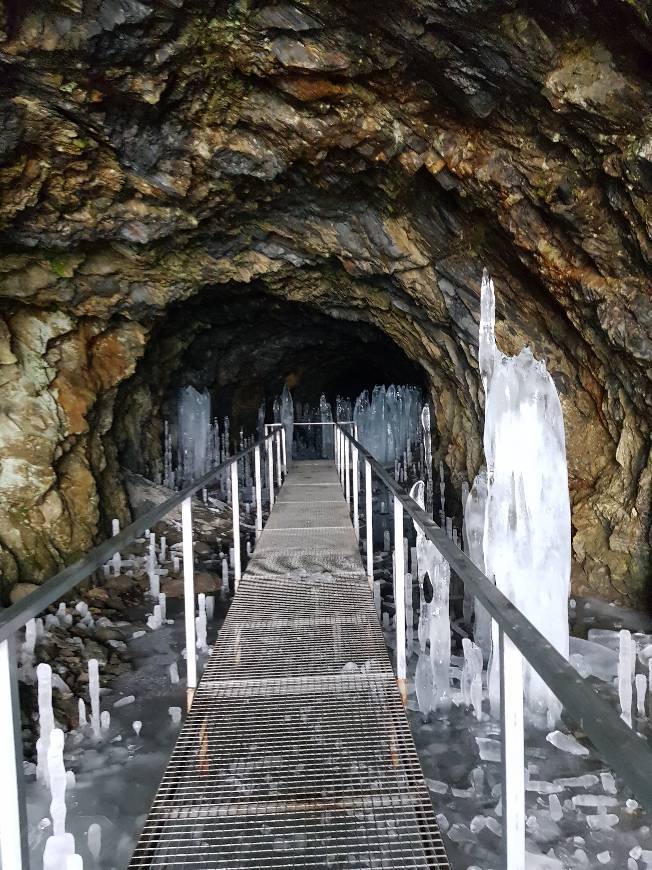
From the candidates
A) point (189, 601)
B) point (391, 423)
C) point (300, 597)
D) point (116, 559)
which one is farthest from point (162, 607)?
point (391, 423)

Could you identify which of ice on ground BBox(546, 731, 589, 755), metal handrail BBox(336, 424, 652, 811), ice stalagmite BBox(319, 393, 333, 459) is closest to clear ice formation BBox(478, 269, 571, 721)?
ice on ground BBox(546, 731, 589, 755)

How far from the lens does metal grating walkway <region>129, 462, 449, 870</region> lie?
84.7 inches

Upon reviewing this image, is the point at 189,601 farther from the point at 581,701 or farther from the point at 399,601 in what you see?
the point at 581,701

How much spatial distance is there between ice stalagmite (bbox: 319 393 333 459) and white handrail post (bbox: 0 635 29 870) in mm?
19205

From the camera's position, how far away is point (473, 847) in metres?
3.40

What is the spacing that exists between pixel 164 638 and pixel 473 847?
4272 mm

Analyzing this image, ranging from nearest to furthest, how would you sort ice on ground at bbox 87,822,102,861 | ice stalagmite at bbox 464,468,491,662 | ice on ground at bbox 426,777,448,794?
ice on ground at bbox 87,822,102,861, ice on ground at bbox 426,777,448,794, ice stalagmite at bbox 464,468,491,662

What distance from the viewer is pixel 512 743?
55.0 inches

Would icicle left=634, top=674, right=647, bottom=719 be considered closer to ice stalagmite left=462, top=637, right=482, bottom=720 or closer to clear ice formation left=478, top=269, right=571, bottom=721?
clear ice formation left=478, top=269, right=571, bottom=721

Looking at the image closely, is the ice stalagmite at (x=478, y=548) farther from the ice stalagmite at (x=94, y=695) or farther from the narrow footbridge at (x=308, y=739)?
the ice stalagmite at (x=94, y=695)

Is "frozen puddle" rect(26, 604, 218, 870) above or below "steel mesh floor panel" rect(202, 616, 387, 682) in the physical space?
below

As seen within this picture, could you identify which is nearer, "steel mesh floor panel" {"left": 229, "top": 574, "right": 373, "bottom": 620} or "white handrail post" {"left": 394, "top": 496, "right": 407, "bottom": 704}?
"white handrail post" {"left": 394, "top": 496, "right": 407, "bottom": 704}

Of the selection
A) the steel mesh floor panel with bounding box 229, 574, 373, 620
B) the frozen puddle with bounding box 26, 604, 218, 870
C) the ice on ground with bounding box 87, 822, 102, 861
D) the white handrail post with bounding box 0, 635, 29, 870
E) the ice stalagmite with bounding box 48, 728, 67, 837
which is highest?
the white handrail post with bounding box 0, 635, 29, 870

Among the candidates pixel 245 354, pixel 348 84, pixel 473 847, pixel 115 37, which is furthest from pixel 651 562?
pixel 245 354
